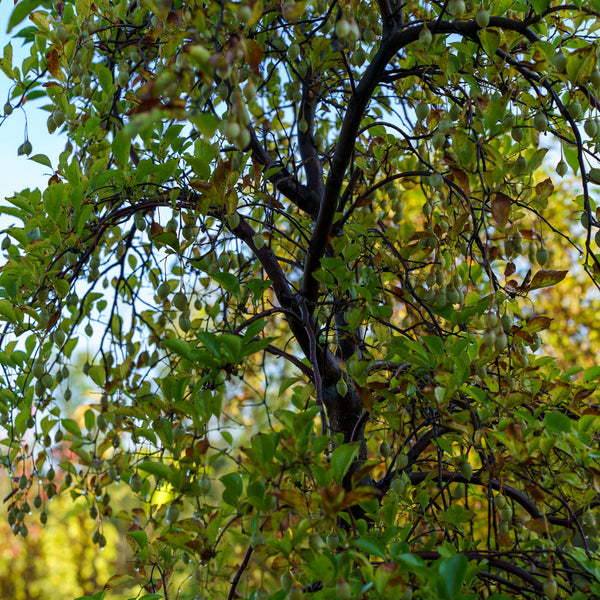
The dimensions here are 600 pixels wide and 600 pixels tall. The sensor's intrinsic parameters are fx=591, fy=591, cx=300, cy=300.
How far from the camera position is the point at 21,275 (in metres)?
1.07

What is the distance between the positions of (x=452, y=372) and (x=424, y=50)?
0.52 meters

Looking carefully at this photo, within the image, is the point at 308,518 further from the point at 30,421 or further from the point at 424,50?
the point at 30,421

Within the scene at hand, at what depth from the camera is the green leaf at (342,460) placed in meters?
0.65

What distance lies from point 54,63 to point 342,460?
874 millimetres

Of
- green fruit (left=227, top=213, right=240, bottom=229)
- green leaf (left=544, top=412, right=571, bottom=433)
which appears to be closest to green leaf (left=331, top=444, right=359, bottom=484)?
green leaf (left=544, top=412, right=571, bottom=433)

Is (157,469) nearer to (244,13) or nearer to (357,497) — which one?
(357,497)

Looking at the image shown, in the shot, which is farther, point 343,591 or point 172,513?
A: point 172,513

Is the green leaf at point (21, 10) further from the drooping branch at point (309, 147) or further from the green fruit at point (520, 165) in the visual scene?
the drooping branch at point (309, 147)

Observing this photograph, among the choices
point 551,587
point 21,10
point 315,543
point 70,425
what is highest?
point 21,10

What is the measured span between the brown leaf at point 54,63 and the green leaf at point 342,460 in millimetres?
860

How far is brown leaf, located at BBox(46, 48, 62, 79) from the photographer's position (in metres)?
1.05

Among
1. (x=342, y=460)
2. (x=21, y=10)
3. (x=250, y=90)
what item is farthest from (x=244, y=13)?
(x=342, y=460)

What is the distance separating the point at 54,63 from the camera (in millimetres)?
1061

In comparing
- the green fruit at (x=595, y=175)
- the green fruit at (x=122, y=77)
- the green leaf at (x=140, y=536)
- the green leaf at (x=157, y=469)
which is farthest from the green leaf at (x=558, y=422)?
the green fruit at (x=122, y=77)
